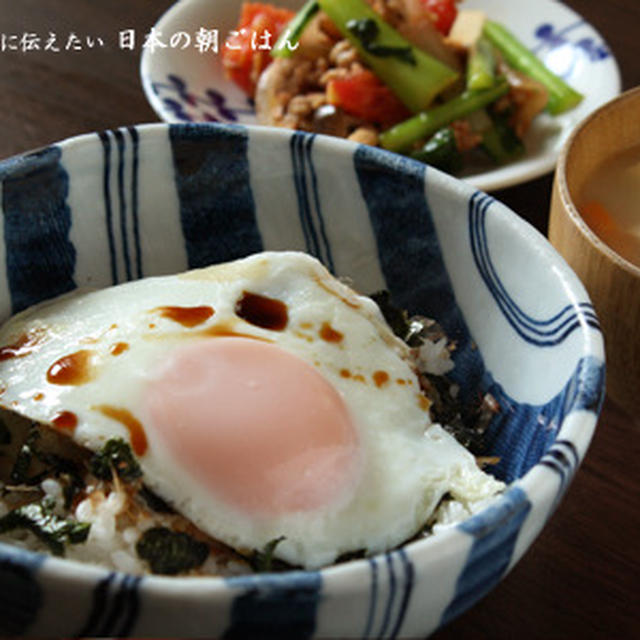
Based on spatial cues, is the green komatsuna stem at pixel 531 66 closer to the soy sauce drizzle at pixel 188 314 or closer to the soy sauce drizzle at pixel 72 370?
the soy sauce drizzle at pixel 188 314

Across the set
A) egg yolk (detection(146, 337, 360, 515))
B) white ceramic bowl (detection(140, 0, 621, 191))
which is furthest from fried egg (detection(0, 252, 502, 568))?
white ceramic bowl (detection(140, 0, 621, 191))

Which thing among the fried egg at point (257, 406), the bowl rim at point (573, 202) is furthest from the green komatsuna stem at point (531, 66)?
the fried egg at point (257, 406)

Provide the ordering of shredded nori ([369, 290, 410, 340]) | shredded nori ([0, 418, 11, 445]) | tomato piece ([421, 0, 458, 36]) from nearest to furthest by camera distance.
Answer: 1. shredded nori ([0, 418, 11, 445])
2. shredded nori ([369, 290, 410, 340])
3. tomato piece ([421, 0, 458, 36])

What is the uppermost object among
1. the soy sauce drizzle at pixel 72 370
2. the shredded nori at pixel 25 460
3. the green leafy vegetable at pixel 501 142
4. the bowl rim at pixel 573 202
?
the bowl rim at pixel 573 202

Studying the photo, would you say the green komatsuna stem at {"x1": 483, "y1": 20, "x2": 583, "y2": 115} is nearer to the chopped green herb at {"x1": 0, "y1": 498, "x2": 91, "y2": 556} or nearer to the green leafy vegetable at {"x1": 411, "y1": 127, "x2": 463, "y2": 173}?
the green leafy vegetable at {"x1": 411, "y1": 127, "x2": 463, "y2": 173}

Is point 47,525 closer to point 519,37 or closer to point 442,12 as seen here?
point 442,12

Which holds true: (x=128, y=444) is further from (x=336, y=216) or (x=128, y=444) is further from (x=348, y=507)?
(x=336, y=216)
